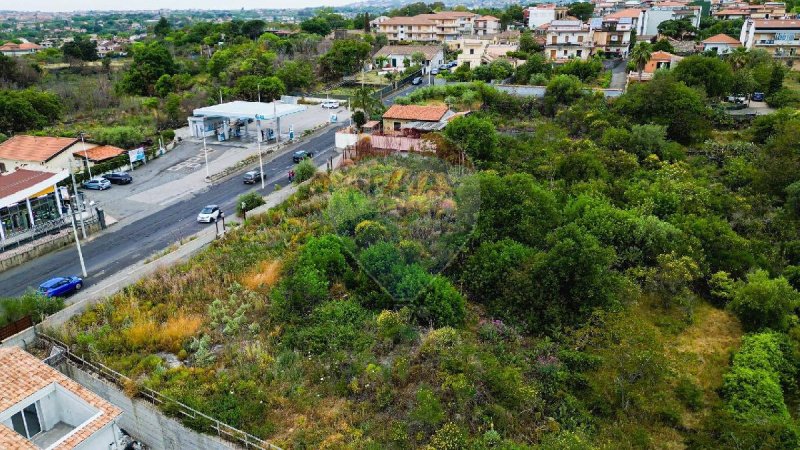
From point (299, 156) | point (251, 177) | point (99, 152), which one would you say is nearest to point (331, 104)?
point (299, 156)

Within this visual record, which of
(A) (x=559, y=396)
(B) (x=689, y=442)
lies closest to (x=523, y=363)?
(A) (x=559, y=396)

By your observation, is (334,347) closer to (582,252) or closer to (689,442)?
(582,252)

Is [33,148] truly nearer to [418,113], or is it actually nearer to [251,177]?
[251,177]

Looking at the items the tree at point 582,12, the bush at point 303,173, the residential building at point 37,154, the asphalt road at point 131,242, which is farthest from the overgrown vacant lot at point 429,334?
the tree at point 582,12

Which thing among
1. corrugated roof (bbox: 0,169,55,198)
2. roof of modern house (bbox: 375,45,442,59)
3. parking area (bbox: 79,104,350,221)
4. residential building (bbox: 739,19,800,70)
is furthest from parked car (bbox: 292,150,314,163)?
residential building (bbox: 739,19,800,70)

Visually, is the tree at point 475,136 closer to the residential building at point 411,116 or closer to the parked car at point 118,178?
the residential building at point 411,116

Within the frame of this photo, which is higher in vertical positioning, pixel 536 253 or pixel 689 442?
pixel 536 253

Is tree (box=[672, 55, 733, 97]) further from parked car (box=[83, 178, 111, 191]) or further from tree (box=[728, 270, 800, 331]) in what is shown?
parked car (box=[83, 178, 111, 191])

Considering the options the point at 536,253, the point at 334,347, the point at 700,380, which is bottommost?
the point at 700,380
